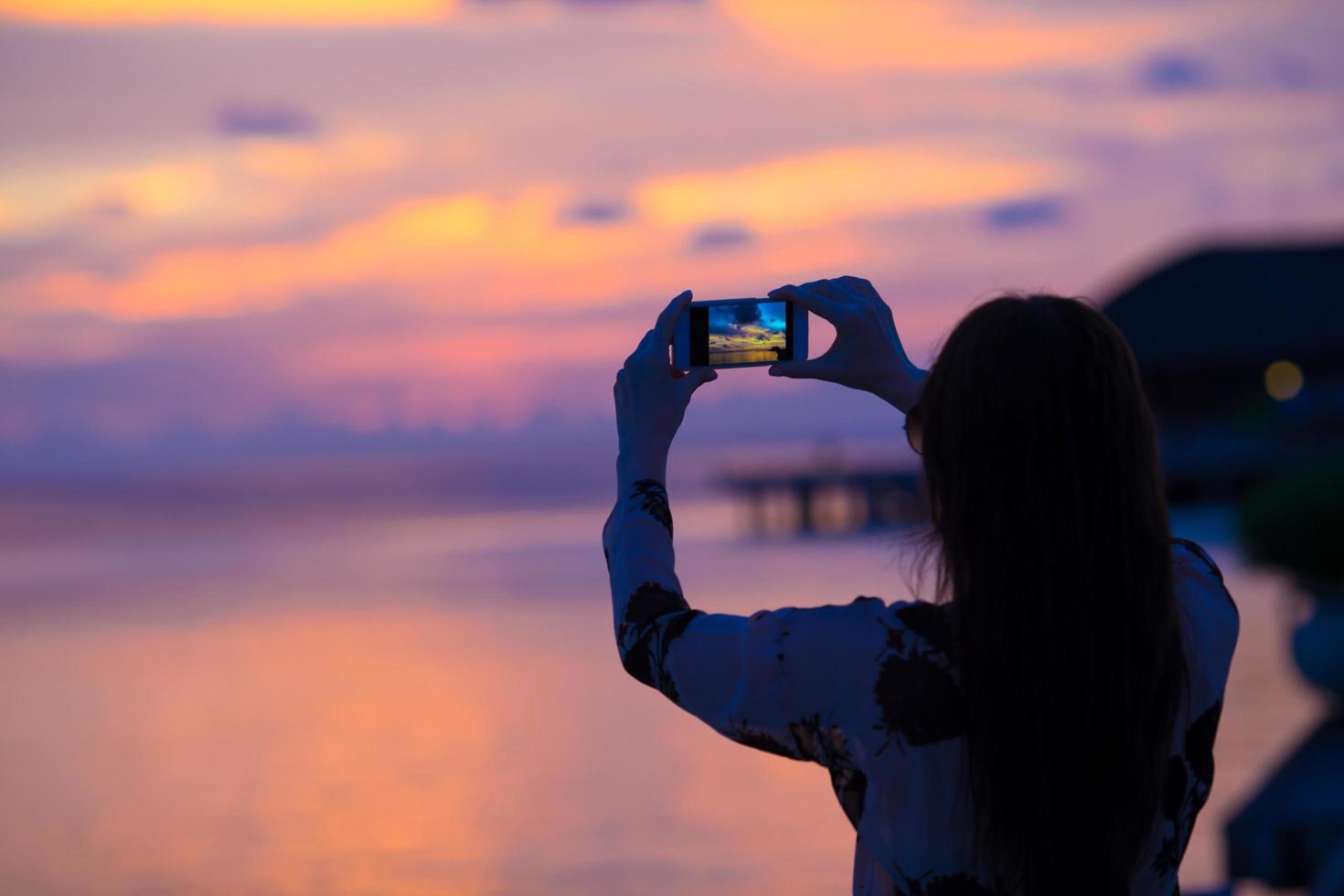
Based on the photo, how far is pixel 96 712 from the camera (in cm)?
1245

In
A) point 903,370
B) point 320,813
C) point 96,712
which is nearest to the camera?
point 903,370

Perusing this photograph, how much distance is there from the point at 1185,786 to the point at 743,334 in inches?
27.3

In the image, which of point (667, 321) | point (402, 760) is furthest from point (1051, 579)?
point (402, 760)

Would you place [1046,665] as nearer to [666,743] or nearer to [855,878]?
[855,878]

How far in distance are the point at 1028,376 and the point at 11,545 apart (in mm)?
40413

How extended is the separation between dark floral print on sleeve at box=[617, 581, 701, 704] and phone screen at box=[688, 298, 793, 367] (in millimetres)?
330

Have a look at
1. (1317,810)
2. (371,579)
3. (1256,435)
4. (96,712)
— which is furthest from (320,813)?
(1256,435)

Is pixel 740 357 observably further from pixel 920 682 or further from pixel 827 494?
pixel 827 494

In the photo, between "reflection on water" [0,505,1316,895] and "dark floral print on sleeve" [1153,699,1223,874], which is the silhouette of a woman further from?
"reflection on water" [0,505,1316,895]

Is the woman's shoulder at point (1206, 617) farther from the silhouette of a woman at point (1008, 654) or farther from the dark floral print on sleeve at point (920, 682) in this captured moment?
the dark floral print on sleeve at point (920, 682)

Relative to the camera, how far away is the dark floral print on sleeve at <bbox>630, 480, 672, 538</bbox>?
5.41 feet

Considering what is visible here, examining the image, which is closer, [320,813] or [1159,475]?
[1159,475]

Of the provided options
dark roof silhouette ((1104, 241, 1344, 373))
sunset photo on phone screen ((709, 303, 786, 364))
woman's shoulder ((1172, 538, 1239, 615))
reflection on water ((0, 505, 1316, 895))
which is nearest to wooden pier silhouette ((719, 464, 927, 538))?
dark roof silhouette ((1104, 241, 1344, 373))

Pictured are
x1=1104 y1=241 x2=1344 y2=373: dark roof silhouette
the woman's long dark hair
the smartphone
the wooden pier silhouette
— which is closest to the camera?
the woman's long dark hair
